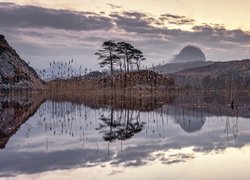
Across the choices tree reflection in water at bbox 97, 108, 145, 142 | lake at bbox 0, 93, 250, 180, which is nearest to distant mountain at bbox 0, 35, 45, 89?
tree reflection in water at bbox 97, 108, 145, 142

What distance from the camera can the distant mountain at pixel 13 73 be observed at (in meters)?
97.4

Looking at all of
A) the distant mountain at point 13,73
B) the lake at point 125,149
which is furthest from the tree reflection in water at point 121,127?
the distant mountain at point 13,73

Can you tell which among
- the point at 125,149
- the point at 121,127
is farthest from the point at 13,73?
the point at 125,149

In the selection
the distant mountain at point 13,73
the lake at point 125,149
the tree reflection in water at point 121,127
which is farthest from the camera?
the distant mountain at point 13,73

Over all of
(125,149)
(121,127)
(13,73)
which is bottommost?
(125,149)

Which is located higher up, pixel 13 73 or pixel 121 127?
pixel 13 73

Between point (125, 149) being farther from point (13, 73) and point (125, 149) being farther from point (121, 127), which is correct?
point (13, 73)

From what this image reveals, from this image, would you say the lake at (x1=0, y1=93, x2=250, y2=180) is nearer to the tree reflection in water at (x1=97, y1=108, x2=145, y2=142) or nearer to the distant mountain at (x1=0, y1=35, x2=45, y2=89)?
the tree reflection in water at (x1=97, y1=108, x2=145, y2=142)

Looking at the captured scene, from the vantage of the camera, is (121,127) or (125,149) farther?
(121,127)

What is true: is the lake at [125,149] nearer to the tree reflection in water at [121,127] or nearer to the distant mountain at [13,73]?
the tree reflection in water at [121,127]

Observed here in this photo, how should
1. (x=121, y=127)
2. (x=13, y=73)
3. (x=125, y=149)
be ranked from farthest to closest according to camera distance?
(x=13, y=73) < (x=121, y=127) < (x=125, y=149)

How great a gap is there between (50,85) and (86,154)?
94454mm

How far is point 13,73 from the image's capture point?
329ft

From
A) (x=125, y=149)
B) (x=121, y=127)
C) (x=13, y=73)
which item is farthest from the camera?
(x=13, y=73)
